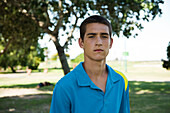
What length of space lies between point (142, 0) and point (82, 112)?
368 inches

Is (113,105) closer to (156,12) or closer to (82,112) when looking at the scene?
(82,112)

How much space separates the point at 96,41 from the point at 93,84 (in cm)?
40

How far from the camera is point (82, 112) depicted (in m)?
1.87

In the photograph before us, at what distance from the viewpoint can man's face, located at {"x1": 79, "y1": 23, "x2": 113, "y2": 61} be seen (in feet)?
6.54

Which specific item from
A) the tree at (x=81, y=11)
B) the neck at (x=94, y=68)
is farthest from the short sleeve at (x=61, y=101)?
the tree at (x=81, y=11)

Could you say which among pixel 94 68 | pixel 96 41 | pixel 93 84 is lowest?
pixel 93 84

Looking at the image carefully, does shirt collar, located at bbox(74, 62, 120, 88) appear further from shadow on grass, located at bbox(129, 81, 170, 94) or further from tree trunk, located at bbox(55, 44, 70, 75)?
shadow on grass, located at bbox(129, 81, 170, 94)

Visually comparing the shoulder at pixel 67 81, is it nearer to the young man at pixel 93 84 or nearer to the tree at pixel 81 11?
the young man at pixel 93 84

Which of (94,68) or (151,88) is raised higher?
(94,68)

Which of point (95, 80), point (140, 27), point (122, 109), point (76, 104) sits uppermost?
point (140, 27)

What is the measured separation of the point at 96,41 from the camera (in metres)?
2.00

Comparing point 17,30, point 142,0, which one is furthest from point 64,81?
point 17,30

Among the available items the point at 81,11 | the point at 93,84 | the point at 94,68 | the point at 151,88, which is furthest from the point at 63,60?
the point at 151,88

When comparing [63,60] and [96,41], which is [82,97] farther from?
→ [63,60]
